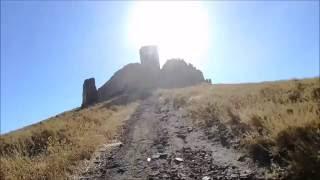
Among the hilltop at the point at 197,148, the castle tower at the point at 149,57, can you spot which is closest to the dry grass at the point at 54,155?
the hilltop at the point at 197,148

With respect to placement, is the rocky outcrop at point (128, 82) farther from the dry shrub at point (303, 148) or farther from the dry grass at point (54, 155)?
the dry shrub at point (303, 148)

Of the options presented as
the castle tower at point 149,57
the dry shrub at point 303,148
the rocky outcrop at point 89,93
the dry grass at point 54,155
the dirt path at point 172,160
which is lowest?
the rocky outcrop at point 89,93

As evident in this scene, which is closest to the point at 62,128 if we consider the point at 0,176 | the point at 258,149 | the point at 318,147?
the point at 0,176

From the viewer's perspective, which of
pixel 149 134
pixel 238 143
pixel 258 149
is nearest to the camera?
pixel 258 149

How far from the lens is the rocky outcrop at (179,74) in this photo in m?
79.4

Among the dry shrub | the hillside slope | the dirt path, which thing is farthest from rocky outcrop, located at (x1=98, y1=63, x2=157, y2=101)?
the dry shrub

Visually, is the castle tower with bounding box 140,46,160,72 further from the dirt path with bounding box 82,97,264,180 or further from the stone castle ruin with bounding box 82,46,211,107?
the dirt path with bounding box 82,97,264,180

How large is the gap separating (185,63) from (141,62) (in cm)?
797

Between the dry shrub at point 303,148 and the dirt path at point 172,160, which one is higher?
the dry shrub at point 303,148

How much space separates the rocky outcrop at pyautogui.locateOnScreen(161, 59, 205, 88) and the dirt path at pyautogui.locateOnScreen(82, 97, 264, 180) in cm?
5859

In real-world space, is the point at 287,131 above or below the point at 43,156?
above

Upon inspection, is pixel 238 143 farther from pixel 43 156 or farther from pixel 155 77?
pixel 155 77

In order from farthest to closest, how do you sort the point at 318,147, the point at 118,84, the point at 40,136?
the point at 118,84 < the point at 40,136 < the point at 318,147

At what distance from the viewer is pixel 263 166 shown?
38.1ft
